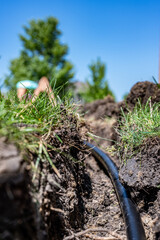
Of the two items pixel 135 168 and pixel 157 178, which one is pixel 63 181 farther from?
pixel 157 178

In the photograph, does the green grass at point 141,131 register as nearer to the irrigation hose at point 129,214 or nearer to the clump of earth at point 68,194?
the clump of earth at point 68,194

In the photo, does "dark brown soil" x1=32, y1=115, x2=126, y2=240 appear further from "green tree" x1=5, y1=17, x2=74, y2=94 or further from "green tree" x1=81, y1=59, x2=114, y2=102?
"green tree" x1=5, y1=17, x2=74, y2=94

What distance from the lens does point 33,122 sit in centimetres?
136

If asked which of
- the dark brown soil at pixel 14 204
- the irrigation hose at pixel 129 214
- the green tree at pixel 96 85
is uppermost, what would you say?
the green tree at pixel 96 85

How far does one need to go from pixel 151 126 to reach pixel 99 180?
0.91m

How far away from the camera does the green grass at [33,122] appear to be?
1067 millimetres

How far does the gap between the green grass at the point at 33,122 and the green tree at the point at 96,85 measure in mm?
12016

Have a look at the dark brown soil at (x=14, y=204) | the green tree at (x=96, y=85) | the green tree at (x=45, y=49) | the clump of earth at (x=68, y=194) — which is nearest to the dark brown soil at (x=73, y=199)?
the clump of earth at (x=68, y=194)

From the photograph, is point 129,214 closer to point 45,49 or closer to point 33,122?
point 33,122

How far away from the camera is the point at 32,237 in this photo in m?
0.82

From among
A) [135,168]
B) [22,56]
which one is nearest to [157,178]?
[135,168]

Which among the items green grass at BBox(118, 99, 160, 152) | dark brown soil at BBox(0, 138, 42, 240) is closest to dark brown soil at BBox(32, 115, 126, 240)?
dark brown soil at BBox(0, 138, 42, 240)

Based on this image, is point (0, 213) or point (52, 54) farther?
point (52, 54)

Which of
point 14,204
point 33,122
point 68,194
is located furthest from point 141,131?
point 14,204
